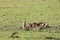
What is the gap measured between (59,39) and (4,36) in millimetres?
1796

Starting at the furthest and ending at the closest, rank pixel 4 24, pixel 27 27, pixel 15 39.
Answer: pixel 4 24 < pixel 27 27 < pixel 15 39

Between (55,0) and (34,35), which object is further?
(55,0)

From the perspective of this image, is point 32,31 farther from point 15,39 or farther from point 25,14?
point 25,14

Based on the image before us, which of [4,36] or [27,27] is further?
[27,27]

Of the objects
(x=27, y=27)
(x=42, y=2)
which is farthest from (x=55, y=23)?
(x=42, y=2)

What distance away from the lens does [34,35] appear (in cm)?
948

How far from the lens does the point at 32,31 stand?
1009 cm

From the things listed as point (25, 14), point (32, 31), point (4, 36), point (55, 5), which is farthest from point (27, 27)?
point (55, 5)

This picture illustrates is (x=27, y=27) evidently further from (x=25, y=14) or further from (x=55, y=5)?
(x=55, y=5)

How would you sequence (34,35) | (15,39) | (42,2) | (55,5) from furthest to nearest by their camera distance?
(42,2)
(55,5)
(34,35)
(15,39)

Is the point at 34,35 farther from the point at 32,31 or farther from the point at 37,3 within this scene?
the point at 37,3

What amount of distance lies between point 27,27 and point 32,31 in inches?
16.7

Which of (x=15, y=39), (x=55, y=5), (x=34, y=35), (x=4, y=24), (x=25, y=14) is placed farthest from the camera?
(x=55, y=5)

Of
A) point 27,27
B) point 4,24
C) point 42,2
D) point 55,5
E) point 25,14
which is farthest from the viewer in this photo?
point 42,2
